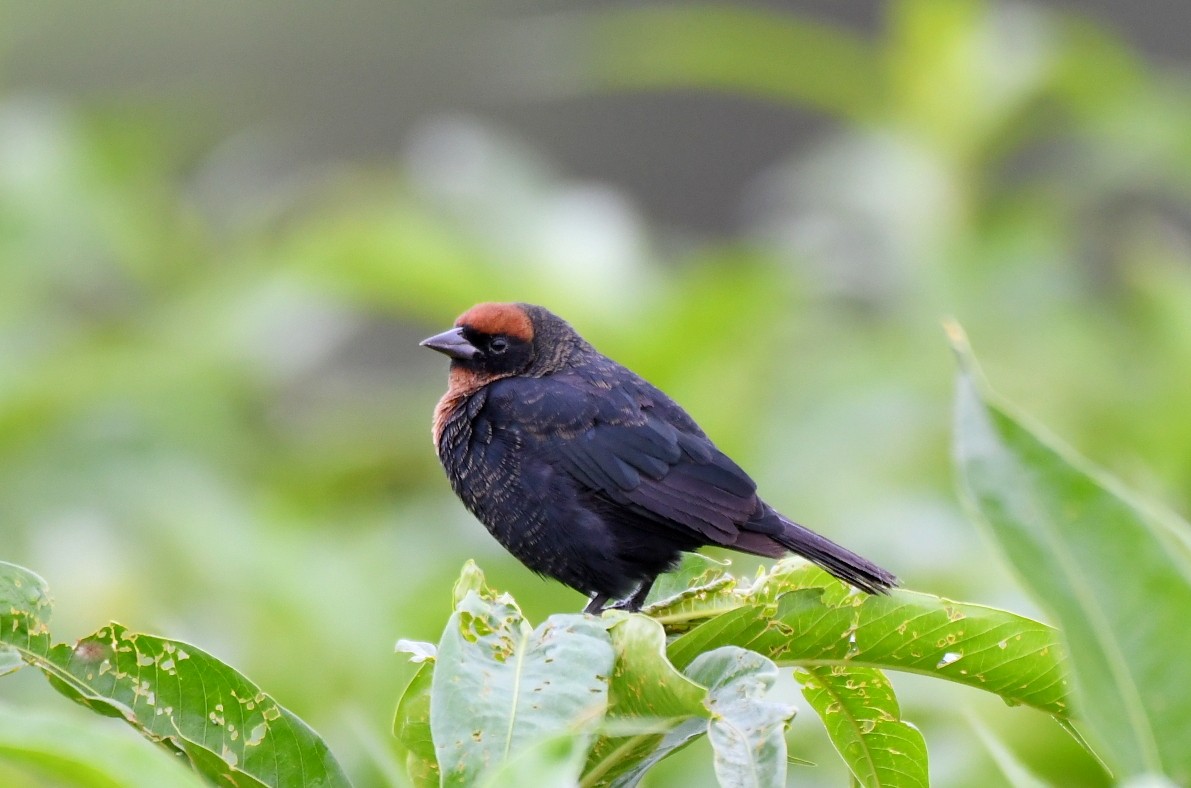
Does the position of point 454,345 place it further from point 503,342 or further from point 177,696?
point 177,696

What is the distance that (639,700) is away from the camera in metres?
1.49

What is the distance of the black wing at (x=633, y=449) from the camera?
2.66 m

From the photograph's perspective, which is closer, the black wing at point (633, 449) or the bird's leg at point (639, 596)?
the black wing at point (633, 449)

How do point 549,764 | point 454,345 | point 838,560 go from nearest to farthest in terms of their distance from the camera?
point 549,764 < point 838,560 < point 454,345

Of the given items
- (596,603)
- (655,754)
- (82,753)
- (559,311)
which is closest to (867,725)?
(655,754)

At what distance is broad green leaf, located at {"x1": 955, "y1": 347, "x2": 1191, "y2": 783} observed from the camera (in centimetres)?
110

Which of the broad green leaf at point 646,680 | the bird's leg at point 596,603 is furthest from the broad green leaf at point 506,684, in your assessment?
the bird's leg at point 596,603

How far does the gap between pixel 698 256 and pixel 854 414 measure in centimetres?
141

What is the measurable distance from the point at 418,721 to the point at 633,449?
4.26 feet

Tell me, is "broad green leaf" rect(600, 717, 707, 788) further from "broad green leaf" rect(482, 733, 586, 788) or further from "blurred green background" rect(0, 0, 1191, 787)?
"blurred green background" rect(0, 0, 1191, 787)

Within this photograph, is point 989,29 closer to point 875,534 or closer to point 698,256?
point 698,256

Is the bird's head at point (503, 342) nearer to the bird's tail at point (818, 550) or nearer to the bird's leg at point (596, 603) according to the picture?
the bird's leg at point (596, 603)

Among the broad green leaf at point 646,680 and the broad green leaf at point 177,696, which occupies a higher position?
the broad green leaf at point 177,696

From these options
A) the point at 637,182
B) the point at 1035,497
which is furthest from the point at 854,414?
the point at 637,182
